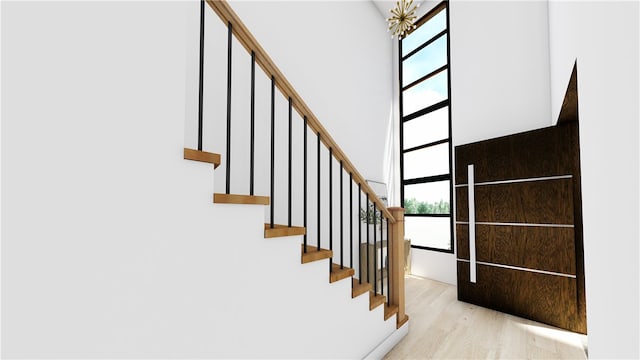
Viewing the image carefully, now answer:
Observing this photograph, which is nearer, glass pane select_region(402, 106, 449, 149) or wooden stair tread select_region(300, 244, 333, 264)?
wooden stair tread select_region(300, 244, 333, 264)

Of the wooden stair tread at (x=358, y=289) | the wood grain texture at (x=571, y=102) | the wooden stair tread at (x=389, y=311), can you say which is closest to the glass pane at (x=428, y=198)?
the wood grain texture at (x=571, y=102)

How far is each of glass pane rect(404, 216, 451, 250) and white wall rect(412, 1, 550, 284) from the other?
16 cm

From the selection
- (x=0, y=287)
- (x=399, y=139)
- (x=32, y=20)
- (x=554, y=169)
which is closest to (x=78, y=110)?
(x=32, y=20)

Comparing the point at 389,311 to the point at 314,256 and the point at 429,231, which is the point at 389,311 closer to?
the point at 314,256

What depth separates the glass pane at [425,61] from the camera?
409 centimetres

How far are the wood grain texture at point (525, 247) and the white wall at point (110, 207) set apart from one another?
2.56 meters

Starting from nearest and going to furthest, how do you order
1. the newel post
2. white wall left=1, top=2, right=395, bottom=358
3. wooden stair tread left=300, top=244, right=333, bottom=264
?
white wall left=1, top=2, right=395, bottom=358 → wooden stair tread left=300, top=244, right=333, bottom=264 → the newel post

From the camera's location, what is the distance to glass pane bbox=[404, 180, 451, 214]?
3.92 metres

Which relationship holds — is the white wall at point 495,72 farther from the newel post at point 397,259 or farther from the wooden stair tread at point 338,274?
the wooden stair tread at point 338,274

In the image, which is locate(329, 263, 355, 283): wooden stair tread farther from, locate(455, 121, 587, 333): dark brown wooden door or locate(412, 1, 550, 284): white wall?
locate(412, 1, 550, 284): white wall

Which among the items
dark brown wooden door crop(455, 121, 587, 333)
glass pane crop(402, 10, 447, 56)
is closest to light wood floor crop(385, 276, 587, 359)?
dark brown wooden door crop(455, 121, 587, 333)

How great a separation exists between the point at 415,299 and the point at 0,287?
334cm

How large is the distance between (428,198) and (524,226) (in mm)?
1600

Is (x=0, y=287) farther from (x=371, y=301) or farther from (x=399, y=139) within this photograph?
(x=399, y=139)
